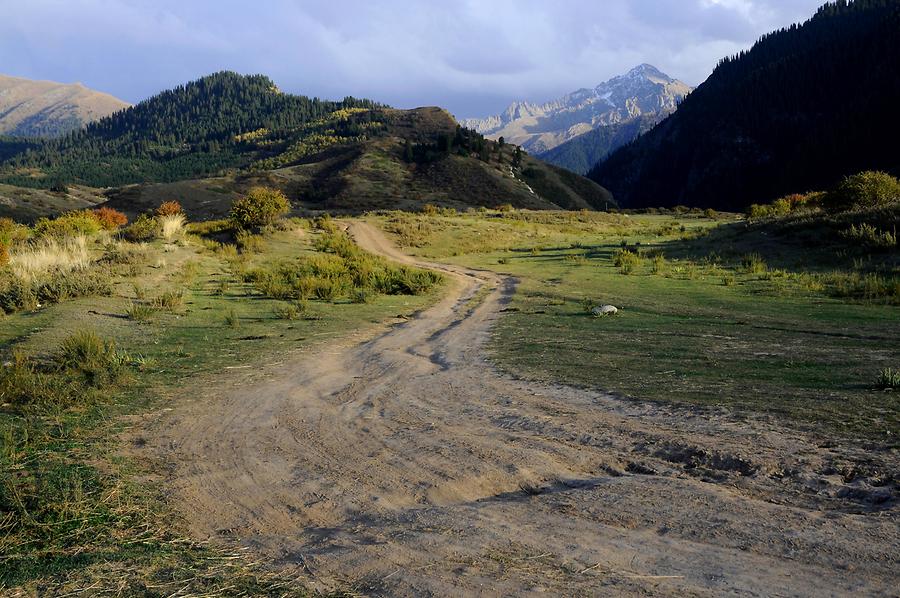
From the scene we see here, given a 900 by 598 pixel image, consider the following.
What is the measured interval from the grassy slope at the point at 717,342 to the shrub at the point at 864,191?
461 inches

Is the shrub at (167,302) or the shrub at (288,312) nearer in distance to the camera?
the shrub at (167,302)

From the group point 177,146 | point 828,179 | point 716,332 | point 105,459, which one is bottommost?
point 105,459

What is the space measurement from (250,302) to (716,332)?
495 inches

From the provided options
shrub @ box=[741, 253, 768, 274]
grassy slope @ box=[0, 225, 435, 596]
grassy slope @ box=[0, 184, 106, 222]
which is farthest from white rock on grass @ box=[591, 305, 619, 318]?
grassy slope @ box=[0, 184, 106, 222]

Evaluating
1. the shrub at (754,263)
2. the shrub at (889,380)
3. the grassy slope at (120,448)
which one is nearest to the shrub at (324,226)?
the grassy slope at (120,448)

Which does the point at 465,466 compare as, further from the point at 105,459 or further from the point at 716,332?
the point at 716,332

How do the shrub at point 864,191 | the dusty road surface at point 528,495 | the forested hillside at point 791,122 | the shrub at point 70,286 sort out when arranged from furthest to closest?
the forested hillside at point 791,122
the shrub at point 864,191
the shrub at point 70,286
the dusty road surface at point 528,495

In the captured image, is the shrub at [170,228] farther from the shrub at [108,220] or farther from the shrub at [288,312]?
the shrub at [288,312]

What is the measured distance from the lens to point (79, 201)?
97875mm

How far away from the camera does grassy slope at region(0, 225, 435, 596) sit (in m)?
3.69

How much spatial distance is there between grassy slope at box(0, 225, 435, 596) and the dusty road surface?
0.41m

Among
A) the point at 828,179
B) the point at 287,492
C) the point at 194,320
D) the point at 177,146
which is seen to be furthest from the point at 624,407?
the point at 177,146

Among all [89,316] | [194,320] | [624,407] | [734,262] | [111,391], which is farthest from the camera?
[734,262]

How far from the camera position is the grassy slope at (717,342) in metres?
6.73
